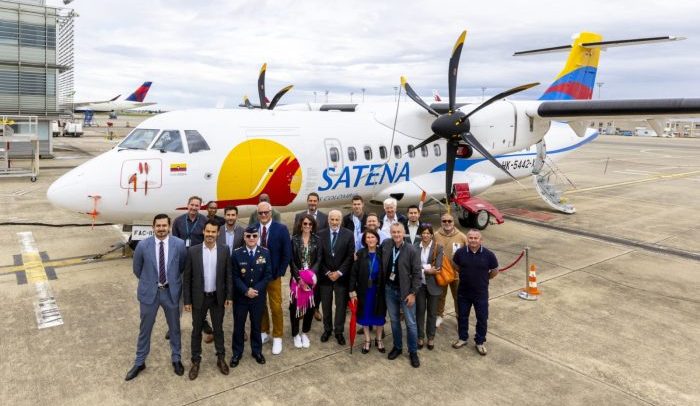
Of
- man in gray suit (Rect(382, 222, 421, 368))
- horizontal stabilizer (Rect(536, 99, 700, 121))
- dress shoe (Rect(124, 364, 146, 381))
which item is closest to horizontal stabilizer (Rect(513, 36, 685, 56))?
horizontal stabilizer (Rect(536, 99, 700, 121))

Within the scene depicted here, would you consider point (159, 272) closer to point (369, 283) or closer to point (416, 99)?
point (369, 283)

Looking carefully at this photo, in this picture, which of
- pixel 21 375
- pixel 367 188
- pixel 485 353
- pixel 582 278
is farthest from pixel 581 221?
pixel 21 375

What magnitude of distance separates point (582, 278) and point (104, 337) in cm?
871

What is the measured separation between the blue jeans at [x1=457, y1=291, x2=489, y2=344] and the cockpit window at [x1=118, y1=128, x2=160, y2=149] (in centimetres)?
667

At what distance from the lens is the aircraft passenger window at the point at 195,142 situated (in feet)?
30.7

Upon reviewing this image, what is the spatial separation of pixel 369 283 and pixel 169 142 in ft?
18.1

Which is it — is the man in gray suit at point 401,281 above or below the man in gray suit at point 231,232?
below

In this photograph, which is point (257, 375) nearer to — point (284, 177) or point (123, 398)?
point (123, 398)

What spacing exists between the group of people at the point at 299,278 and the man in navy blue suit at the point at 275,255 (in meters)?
0.01

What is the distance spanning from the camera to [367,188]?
12.4 metres

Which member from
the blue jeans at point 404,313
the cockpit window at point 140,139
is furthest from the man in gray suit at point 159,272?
the cockpit window at point 140,139

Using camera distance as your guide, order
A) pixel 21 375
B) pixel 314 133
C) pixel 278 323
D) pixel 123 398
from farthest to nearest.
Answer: pixel 314 133 < pixel 278 323 < pixel 21 375 < pixel 123 398

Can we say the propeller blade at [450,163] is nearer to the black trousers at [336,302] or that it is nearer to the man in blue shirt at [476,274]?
the man in blue shirt at [476,274]

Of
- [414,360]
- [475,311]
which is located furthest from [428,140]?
[414,360]
